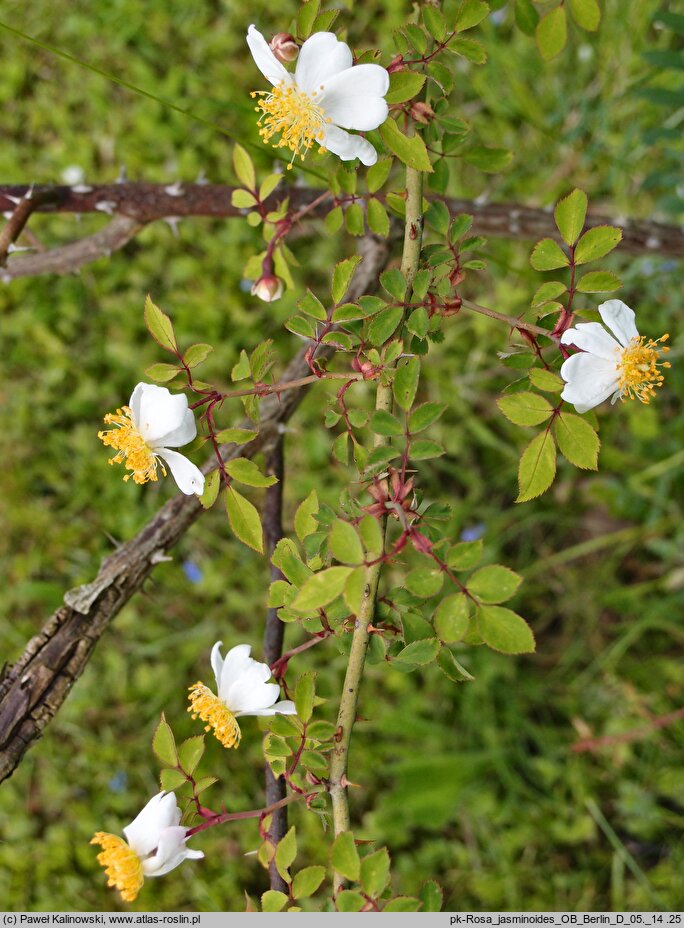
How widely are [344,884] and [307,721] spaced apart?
0.18 meters

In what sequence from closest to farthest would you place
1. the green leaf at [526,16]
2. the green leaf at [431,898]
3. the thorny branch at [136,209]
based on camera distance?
the green leaf at [431,898] < the green leaf at [526,16] < the thorny branch at [136,209]

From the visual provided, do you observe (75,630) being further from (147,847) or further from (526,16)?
(526,16)

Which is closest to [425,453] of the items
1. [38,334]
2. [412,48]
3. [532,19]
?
[412,48]

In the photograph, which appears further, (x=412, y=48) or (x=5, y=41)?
(x=5, y=41)

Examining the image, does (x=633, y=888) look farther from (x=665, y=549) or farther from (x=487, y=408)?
(x=487, y=408)

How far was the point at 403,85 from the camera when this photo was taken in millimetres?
880

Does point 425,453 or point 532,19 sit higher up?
point 532,19

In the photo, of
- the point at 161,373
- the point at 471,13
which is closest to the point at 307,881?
the point at 161,373

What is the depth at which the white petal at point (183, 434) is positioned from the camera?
0.91 meters

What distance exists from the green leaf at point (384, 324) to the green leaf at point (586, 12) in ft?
1.80

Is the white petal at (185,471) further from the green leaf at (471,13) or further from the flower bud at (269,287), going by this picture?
the green leaf at (471,13)

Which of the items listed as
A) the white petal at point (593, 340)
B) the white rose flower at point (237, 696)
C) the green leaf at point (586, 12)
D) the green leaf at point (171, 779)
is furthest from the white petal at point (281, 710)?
the green leaf at point (586, 12)

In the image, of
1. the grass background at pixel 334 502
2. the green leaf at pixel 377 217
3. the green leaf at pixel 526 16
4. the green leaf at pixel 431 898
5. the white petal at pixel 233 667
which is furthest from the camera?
the grass background at pixel 334 502

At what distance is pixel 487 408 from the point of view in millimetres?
2320
